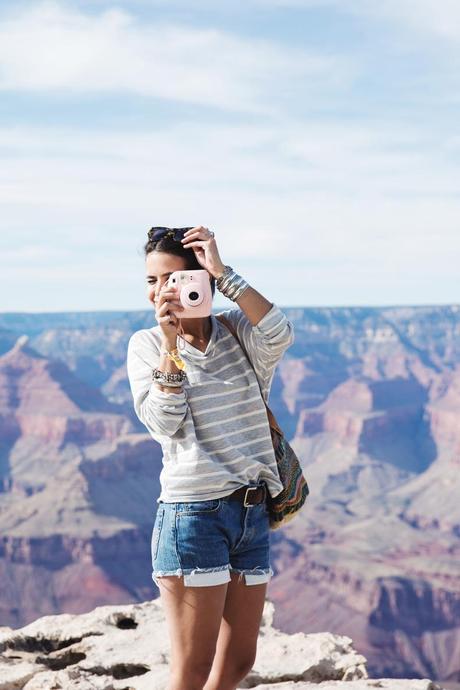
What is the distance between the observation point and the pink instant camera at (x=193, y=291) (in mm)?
2979

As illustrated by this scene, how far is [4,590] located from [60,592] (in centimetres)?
390

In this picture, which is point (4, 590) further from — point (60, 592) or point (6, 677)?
point (6, 677)

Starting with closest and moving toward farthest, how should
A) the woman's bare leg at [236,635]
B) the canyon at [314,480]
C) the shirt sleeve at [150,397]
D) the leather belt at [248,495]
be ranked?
the shirt sleeve at [150,397], the leather belt at [248,495], the woman's bare leg at [236,635], the canyon at [314,480]

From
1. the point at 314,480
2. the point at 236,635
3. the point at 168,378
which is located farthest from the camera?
the point at 314,480

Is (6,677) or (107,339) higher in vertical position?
(107,339)

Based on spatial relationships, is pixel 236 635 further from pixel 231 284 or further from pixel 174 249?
pixel 174 249

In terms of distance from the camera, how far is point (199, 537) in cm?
298

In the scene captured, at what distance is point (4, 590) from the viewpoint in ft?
197

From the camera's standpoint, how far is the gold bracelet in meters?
2.94

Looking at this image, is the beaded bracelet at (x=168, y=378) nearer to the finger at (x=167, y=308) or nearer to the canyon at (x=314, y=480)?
the finger at (x=167, y=308)

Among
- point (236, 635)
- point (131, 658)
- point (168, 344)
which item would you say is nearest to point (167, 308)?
point (168, 344)

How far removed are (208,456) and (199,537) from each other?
0.27 metres

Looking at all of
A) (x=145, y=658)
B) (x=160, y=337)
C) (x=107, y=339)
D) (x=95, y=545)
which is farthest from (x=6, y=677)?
(x=107, y=339)

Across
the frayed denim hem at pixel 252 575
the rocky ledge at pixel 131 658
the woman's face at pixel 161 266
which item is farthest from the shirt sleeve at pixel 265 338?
the rocky ledge at pixel 131 658
